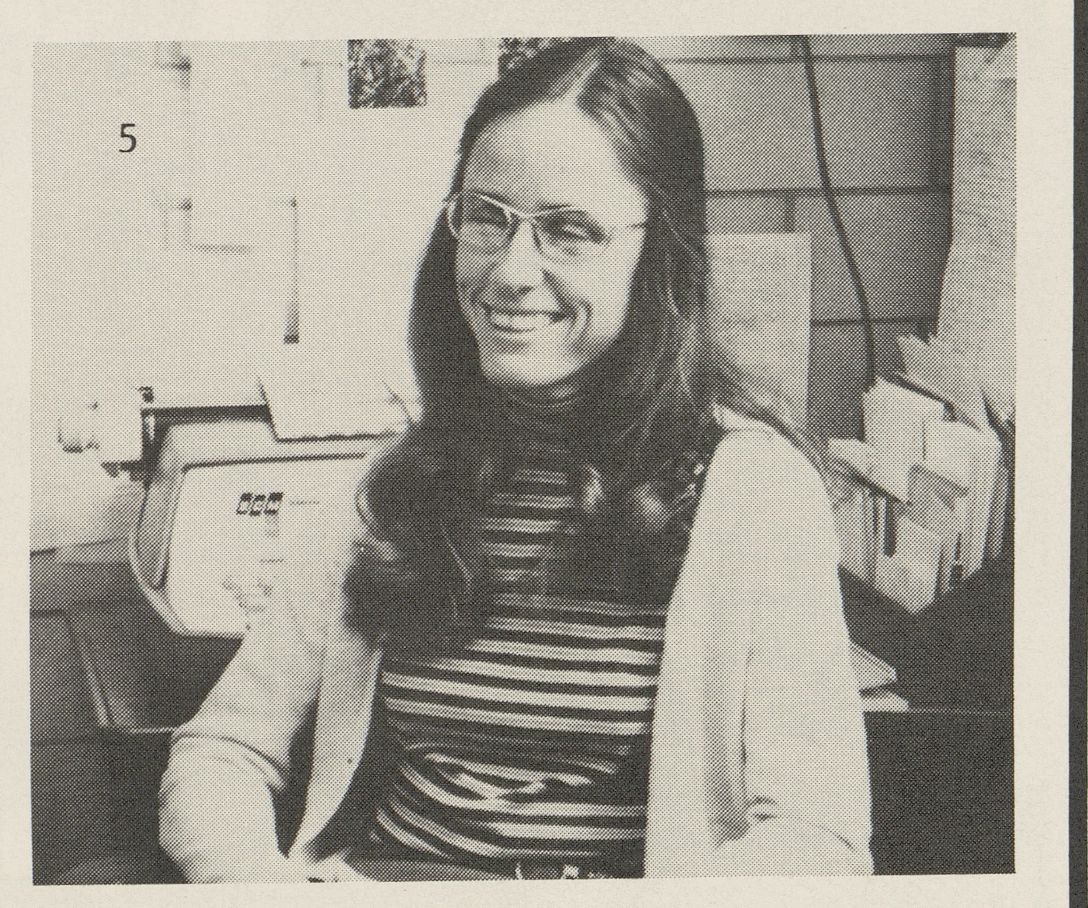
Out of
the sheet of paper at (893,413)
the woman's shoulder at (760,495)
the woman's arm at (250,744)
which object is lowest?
the woman's arm at (250,744)

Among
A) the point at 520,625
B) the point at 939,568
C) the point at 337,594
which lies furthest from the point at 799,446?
the point at 337,594

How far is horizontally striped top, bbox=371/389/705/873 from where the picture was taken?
975mm

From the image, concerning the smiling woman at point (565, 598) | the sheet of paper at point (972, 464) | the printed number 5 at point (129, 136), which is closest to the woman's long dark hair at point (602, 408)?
the smiling woman at point (565, 598)

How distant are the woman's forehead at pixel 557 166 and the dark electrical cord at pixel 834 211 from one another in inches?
6.5

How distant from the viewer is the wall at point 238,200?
39.6 inches

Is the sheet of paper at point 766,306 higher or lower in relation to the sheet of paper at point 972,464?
higher

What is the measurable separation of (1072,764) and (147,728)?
763 millimetres

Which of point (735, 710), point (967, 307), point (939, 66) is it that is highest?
point (939, 66)

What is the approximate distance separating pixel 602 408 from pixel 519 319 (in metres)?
A: 0.10

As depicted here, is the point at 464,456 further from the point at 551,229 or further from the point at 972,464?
the point at 972,464

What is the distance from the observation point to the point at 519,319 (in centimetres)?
98

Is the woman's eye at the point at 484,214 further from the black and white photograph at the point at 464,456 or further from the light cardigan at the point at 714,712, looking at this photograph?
the light cardigan at the point at 714,712

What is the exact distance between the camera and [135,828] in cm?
101

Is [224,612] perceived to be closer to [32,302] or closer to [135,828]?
[135,828]
